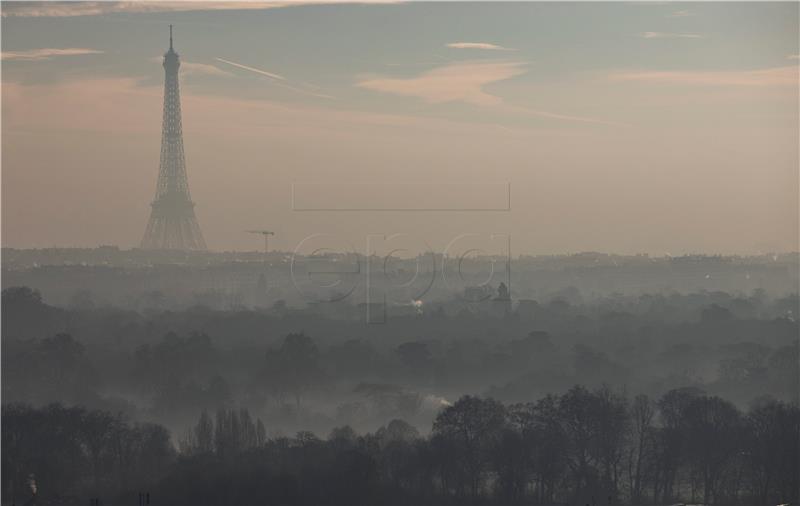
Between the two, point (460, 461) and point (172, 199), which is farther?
point (172, 199)

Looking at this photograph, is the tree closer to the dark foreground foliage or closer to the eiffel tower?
the dark foreground foliage

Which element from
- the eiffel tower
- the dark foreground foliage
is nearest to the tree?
the dark foreground foliage

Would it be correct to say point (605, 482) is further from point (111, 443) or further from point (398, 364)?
point (398, 364)

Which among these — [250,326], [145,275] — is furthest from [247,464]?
[145,275]

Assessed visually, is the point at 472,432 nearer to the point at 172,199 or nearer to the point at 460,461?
the point at 460,461

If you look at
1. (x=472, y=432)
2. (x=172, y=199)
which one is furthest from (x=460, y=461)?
(x=172, y=199)

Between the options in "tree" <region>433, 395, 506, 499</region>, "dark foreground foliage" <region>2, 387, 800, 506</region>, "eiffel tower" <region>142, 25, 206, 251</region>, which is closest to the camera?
"dark foreground foliage" <region>2, 387, 800, 506</region>
